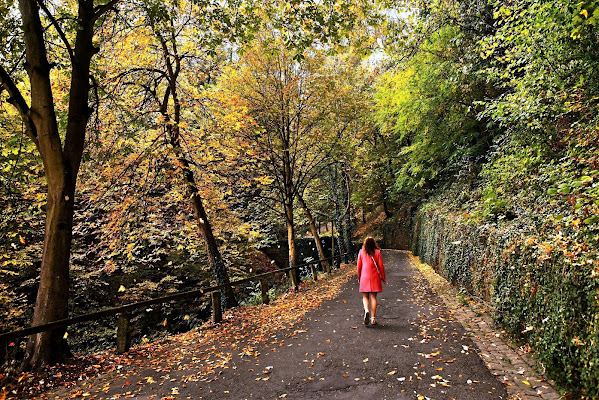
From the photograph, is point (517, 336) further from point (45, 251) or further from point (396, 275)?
point (396, 275)

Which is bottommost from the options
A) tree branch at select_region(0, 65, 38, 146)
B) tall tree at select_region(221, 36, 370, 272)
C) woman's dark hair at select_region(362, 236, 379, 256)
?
woman's dark hair at select_region(362, 236, 379, 256)

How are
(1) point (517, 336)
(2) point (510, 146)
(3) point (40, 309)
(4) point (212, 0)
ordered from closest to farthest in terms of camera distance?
(1) point (517, 336), (3) point (40, 309), (4) point (212, 0), (2) point (510, 146)

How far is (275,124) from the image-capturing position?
46.3ft

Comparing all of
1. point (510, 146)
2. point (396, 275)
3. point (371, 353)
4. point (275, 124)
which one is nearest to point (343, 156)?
point (275, 124)

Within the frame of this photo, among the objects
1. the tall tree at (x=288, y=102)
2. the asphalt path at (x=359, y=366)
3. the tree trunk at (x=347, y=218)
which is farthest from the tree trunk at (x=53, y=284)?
the tree trunk at (x=347, y=218)

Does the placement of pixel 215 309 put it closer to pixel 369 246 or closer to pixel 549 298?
pixel 369 246

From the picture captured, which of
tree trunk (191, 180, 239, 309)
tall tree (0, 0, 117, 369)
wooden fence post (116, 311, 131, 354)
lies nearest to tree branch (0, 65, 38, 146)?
tall tree (0, 0, 117, 369)

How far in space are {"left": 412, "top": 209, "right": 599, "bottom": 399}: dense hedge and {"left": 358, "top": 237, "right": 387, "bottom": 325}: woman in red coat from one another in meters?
2.12

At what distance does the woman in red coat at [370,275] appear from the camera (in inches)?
273

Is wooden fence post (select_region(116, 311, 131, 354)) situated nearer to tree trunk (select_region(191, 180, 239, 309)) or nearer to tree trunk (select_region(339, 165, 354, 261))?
tree trunk (select_region(191, 180, 239, 309))

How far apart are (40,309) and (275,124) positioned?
10294 mm

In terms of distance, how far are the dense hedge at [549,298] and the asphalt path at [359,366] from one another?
74 cm

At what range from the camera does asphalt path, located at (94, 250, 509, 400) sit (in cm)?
411

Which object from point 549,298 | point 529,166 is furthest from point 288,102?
point 549,298
